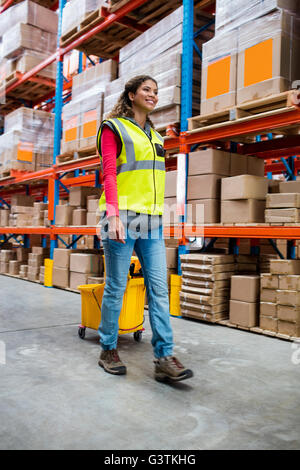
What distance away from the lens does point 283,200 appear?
400cm

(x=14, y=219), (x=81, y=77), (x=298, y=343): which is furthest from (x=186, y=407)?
(x=14, y=219)

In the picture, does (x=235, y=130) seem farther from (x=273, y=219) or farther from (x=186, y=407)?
(x=186, y=407)

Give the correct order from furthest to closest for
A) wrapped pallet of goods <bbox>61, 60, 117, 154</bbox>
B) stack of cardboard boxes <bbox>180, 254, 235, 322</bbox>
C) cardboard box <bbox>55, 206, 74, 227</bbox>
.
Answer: cardboard box <bbox>55, 206, 74, 227</bbox>
wrapped pallet of goods <bbox>61, 60, 117, 154</bbox>
stack of cardboard boxes <bbox>180, 254, 235, 322</bbox>

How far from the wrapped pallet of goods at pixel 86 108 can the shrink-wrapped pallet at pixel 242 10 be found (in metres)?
2.23

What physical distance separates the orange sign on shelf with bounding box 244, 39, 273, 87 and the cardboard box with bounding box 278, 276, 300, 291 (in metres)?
1.95

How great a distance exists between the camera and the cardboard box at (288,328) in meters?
3.80

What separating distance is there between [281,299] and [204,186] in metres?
1.55

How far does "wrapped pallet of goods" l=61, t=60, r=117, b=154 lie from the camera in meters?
6.30

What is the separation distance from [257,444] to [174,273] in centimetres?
343

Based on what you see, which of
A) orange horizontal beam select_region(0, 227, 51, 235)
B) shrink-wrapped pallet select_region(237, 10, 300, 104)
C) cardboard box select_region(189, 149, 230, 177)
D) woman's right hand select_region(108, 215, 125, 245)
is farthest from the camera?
orange horizontal beam select_region(0, 227, 51, 235)

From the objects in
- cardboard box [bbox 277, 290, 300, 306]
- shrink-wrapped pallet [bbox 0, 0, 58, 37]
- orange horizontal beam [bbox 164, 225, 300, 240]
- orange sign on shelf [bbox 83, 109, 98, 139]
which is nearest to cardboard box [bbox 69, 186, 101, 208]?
orange sign on shelf [bbox 83, 109, 98, 139]

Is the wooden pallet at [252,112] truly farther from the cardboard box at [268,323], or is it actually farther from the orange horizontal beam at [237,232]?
the cardboard box at [268,323]

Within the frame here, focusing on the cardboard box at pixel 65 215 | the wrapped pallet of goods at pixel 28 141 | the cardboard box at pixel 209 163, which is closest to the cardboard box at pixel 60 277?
the cardboard box at pixel 65 215

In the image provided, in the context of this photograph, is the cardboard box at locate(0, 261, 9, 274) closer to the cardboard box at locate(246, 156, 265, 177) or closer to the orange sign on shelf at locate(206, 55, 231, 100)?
the cardboard box at locate(246, 156, 265, 177)
